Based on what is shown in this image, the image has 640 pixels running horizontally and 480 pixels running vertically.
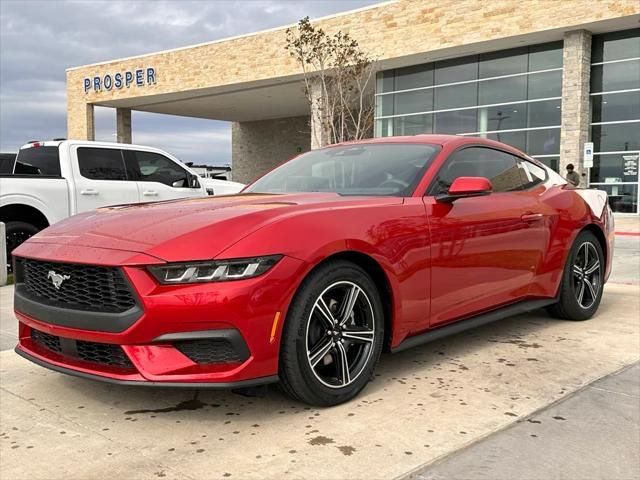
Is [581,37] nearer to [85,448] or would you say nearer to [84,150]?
[84,150]

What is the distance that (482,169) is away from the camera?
4.41 meters

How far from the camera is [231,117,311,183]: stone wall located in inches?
1805

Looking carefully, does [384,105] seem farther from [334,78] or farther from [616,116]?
[616,116]

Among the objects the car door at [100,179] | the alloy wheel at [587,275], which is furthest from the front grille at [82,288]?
the car door at [100,179]

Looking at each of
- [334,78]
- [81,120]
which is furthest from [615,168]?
[81,120]

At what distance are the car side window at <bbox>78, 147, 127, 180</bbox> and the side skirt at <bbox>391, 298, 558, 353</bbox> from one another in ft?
21.6

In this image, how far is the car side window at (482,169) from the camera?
3980mm

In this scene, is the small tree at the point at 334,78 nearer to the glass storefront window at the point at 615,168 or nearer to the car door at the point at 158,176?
the glass storefront window at the point at 615,168

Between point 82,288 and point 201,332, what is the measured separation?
0.66m

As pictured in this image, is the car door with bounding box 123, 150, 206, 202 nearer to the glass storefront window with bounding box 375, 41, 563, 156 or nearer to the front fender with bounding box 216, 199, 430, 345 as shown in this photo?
the front fender with bounding box 216, 199, 430, 345

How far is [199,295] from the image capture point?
2732 mm

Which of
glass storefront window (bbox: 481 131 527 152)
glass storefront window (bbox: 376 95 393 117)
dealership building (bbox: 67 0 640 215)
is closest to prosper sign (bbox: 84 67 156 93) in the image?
dealership building (bbox: 67 0 640 215)

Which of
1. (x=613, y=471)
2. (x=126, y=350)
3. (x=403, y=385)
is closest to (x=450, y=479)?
(x=613, y=471)

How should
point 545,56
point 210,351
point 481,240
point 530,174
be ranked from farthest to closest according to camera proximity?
point 545,56
point 530,174
point 481,240
point 210,351
